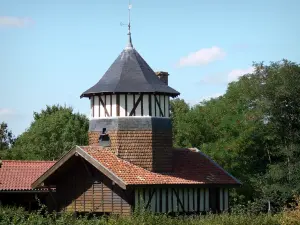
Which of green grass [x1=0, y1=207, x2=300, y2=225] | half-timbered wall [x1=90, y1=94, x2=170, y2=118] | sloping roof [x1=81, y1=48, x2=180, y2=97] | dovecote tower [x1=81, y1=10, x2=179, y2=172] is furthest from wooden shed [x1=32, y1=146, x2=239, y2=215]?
green grass [x1=0, y1=207, x2=300, y2=225]

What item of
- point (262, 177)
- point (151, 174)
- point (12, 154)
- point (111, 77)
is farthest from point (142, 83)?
point (12, 154)

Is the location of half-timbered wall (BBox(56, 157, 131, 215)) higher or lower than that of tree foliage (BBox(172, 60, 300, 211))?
lower

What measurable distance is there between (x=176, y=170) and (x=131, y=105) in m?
3.41

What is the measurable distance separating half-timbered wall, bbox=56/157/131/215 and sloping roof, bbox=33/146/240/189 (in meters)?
0.79

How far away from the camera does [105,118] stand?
1124 inches

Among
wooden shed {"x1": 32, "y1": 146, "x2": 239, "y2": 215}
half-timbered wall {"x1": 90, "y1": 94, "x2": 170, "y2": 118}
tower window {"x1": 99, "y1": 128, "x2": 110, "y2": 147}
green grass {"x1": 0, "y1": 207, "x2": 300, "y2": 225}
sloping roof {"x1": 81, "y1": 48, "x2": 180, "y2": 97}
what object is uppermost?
sloping roof {"x1": 81, "y1": 48, "x2": 180, "y2": 97}

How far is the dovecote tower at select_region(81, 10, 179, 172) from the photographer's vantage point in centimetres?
2808

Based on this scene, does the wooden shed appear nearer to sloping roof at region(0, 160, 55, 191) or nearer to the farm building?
the farm building

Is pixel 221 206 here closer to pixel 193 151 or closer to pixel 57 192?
pixel 193 151

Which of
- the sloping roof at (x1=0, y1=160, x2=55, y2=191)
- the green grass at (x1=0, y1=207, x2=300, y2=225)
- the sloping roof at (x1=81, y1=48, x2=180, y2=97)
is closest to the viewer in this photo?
the green grass at (x1=0, y1=207, x2=300, y2=225)

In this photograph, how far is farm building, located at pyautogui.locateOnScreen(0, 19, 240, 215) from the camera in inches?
1065

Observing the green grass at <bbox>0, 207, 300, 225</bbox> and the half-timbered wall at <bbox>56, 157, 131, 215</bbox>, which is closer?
the green grass at <bbox>0, 207, 300, 225</bbox>

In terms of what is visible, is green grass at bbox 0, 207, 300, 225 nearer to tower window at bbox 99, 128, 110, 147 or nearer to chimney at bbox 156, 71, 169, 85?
tower window at bbox 99, 128, 110, 147

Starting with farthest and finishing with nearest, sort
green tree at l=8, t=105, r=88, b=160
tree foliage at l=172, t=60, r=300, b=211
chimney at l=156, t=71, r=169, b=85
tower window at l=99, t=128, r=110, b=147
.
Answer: green tree at l=8, t=105, r=88, b=160, tree foliage at l=172, t=60, r=300, b=211, chimney at l=156, t=71, r=169, b=85, tower window at l=99, t=128, r=110, b=147
